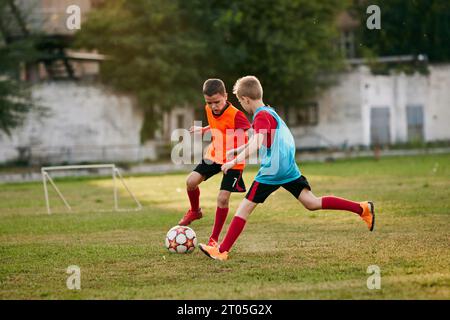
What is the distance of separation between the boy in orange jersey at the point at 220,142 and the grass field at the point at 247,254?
24.8 inches

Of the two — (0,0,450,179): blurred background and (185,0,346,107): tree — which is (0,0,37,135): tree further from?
(185,0,346,107): tree

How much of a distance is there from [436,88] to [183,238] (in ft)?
135

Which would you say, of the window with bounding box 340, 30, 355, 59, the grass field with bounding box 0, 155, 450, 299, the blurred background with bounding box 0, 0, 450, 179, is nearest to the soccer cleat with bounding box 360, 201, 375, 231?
the grass field with bounding box 0, 155, 450, 299

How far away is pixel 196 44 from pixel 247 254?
30.5 metres

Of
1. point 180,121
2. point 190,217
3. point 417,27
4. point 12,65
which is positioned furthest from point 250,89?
point 417,27

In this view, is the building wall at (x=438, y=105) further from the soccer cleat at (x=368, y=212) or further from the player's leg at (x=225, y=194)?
the player's leg at (x=225, y=194)

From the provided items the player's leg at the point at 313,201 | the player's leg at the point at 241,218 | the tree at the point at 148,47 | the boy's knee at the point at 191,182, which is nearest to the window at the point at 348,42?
the tree at the point at 148,47

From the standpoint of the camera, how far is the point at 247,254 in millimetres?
9672

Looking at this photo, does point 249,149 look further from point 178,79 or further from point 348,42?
point 348,42

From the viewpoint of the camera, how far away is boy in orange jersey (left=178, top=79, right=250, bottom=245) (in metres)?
10.1

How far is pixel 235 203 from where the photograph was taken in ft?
57.8
